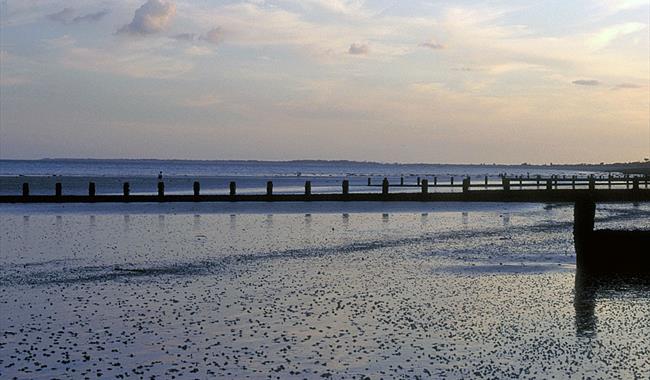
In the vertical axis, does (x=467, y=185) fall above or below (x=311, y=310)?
above

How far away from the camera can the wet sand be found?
1074cm

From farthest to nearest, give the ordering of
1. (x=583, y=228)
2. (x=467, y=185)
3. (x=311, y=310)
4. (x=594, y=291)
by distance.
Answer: (x=467, y=185) → (x=583, y=228) → (x=594, y=291) → (x=311, y=310)

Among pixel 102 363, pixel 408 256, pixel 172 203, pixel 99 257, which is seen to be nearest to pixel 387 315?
pixel 102 363

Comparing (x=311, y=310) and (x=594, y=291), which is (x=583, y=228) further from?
(x=311, y=310)

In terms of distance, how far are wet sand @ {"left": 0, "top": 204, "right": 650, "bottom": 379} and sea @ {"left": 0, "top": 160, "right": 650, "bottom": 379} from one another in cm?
4

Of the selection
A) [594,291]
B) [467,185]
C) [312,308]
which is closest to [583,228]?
[594,291]

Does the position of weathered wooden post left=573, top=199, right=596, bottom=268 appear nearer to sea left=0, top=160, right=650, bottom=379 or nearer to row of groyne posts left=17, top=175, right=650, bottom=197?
sea left=0, top=160, right=650, bottom=379

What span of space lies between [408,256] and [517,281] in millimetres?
5224

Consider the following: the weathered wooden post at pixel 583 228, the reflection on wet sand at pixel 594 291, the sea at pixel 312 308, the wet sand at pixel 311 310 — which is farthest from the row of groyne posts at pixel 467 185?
the reflection on wet sand at pixel 594 291

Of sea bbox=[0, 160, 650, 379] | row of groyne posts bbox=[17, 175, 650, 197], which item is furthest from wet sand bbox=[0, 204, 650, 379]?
row of groyne posts bbox=[17, 175, 650, 197]

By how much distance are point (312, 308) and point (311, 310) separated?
20 centimetres

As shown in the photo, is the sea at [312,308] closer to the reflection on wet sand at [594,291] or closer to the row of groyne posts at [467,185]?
the reflection on wet sand at [594,291]

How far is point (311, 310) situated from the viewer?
1447 centimetres

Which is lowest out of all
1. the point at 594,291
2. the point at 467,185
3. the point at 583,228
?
the point at 594,291
